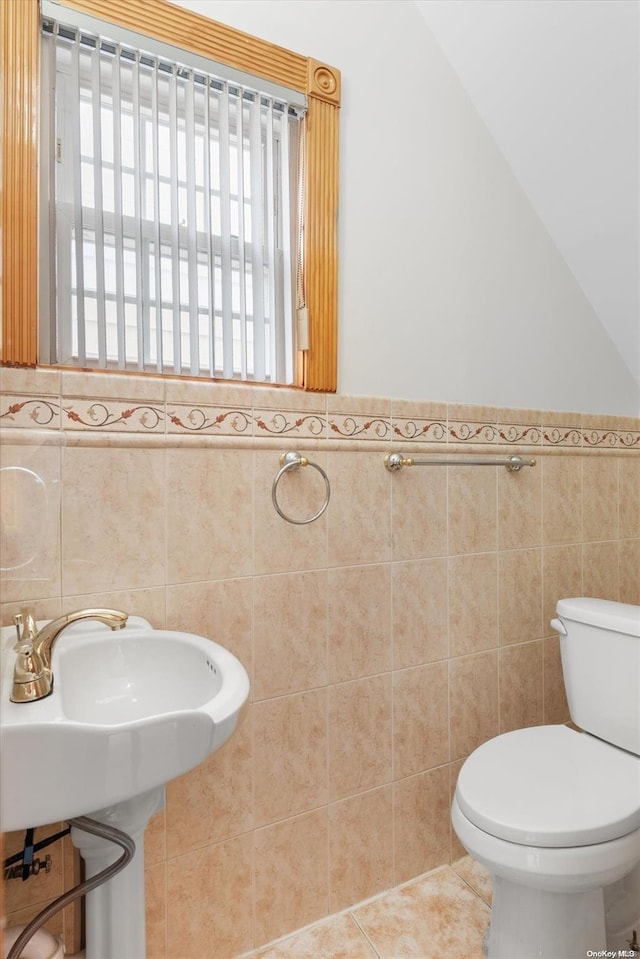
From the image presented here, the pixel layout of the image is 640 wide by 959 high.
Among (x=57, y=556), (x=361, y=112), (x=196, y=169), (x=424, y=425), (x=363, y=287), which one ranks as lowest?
(x=57, y=556)

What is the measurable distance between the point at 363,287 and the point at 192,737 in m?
1.19

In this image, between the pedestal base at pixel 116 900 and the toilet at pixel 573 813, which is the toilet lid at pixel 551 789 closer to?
Answer: the toilet at pixel 573 813

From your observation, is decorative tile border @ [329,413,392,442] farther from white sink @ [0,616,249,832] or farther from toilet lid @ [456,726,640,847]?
toilet lid @ [456,726,640,847]

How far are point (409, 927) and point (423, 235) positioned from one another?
6.14 ft

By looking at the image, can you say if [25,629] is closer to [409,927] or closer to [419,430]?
[419,430]

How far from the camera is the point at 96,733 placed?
764 millimetres

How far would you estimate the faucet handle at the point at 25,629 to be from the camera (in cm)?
88

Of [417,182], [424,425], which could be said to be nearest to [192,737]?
[424,425]

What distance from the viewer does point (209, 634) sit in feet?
A: 4.31

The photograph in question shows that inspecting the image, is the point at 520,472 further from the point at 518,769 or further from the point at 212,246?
the point at 212,246

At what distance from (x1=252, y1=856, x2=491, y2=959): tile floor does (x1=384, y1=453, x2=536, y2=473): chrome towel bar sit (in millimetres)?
1173

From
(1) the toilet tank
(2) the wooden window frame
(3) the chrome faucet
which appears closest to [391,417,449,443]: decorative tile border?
(2) the wooden window frame

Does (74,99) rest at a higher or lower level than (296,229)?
higher

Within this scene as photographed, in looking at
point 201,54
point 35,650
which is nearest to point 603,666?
point 35,650
